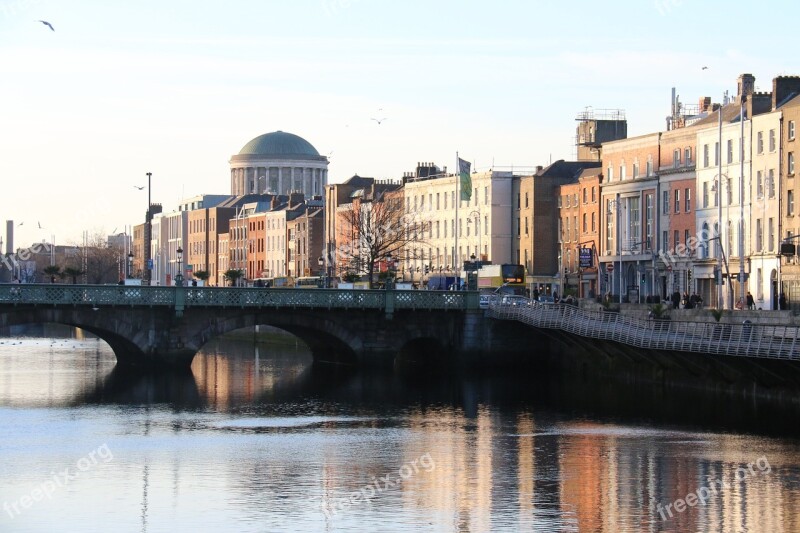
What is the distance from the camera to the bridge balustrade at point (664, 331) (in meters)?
61.8

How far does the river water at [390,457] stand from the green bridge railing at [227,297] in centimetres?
420

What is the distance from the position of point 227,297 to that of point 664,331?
24.4 m

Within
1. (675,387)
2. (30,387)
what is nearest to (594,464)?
(675,387)

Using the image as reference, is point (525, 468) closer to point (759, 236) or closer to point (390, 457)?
point (390, 457)

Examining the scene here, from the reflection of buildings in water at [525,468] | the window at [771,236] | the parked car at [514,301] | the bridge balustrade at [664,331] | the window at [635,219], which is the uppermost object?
the window at [635,219]

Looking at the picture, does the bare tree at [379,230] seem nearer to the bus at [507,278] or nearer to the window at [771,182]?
the bus at [507,278]

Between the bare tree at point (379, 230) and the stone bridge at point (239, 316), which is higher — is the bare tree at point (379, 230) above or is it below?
above

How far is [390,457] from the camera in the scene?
2034 inches

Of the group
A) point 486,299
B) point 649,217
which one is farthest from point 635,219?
point 486,299

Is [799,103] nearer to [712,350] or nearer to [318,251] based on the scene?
[712,350]

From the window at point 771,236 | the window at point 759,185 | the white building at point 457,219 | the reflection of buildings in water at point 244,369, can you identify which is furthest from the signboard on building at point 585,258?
the white building at point 457,219

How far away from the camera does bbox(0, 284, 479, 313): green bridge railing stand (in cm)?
8238

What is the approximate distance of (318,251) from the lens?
180 metres

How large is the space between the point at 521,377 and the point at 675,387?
14.8 meters
